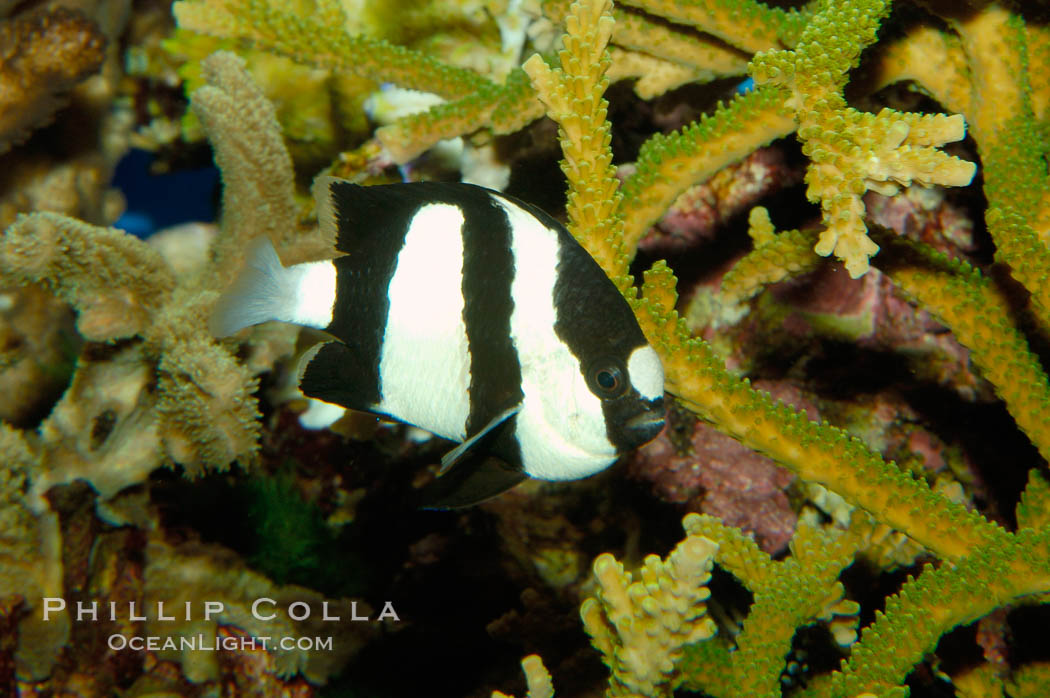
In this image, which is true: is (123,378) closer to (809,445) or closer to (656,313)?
(656,313)

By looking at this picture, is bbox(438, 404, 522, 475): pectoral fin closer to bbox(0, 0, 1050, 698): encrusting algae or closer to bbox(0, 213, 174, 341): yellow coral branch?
bbox(0, 0, 1050, 698): encrusting algae

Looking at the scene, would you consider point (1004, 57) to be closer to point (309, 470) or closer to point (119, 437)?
point (309, 470)

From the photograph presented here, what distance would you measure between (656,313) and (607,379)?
1.30 ft

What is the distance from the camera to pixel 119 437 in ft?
9.92

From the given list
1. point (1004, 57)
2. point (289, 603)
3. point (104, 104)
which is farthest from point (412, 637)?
point (104, 104)

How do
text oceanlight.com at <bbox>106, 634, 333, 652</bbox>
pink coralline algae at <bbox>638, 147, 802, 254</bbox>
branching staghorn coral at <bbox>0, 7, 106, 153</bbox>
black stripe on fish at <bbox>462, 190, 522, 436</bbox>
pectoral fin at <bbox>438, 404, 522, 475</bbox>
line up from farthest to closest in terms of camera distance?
branching staghorn coral at <bbox>0, 7, 106, 153</bbox>, text oceanlight.com at <bbox>106, 634, 333, 652</bbox>, pink coralline algae at <bbox>638, 147, 802, 254</bbox>, black stripe on fish at <bbox>462, 190, 522, 436</bbox>, pectoral fin at <bbox>438, 404, 522, 475</bbox>

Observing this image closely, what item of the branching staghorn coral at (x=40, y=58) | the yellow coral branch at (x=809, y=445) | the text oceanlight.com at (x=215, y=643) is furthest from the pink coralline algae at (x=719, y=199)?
the branching staghorn coral at (x=40, y=58)

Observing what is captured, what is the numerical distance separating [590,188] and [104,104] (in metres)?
3.53

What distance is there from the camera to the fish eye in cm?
144

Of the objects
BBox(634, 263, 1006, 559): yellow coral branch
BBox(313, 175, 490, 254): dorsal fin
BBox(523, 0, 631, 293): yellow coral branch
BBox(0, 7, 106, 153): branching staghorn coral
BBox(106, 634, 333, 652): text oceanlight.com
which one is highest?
BBox(523, 0, 631, 293): yellow coral branch

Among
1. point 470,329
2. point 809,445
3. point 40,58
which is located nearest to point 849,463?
point 809,445

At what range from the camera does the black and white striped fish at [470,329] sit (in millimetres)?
1453

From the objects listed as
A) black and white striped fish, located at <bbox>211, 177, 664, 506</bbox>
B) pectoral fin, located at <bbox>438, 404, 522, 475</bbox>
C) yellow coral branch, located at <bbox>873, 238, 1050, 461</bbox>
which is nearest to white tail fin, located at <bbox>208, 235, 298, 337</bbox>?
black and white striped fish, located at <bbox>211, 177, 664, 506</bbox>

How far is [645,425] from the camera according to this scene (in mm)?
1435
